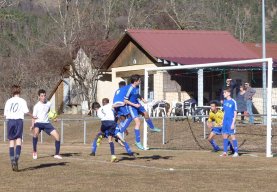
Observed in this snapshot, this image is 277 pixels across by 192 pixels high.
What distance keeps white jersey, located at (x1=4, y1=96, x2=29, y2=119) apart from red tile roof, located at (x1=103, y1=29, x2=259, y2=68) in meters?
23.2

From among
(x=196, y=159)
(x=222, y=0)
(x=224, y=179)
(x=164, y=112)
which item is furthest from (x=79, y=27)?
(x=222, y=0)

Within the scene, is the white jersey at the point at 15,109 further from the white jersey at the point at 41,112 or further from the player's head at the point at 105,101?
the white jersey at the point at 41,112

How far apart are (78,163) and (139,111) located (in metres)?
3.32

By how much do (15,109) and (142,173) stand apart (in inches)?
130

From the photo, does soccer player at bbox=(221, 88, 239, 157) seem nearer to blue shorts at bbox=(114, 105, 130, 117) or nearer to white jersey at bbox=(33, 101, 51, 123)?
blue shorts at bbox=(114, 105, 130, 117)

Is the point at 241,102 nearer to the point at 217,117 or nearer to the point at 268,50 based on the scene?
the point at 217,117

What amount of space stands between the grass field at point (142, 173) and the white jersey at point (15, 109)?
1.25 m

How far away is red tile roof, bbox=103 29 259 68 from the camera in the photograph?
4272 centimetres

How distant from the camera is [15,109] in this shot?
18109mm

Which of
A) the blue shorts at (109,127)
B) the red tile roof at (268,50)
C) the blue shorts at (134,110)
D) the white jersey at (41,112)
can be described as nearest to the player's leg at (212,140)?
the blue shorts at (134,110)

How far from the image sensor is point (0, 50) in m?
98.4

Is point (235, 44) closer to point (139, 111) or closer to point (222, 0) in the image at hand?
point (139, 111)

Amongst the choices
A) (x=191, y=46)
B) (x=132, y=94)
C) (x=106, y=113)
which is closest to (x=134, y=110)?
(x=132, y=94)

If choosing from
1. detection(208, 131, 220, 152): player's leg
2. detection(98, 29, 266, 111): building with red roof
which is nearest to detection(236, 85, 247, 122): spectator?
detection(98, 29, 266, 111): building with red roof
